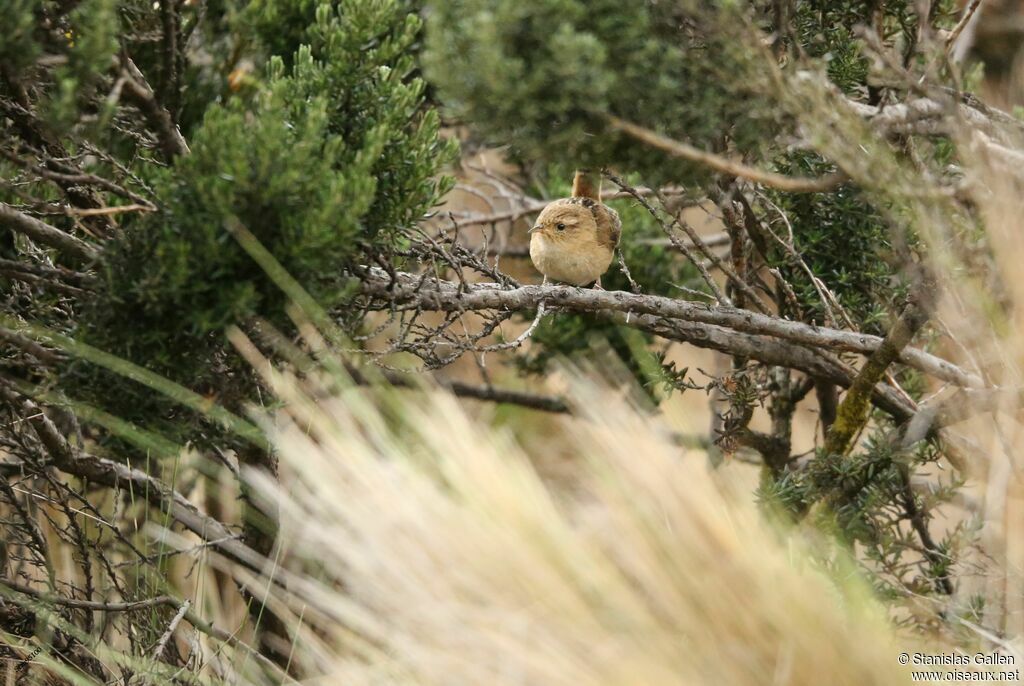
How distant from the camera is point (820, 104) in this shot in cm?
248

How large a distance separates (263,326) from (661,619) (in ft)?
4.14

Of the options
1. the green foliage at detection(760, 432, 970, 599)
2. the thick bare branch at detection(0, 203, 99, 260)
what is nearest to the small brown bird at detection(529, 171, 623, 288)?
the green foliage at detection(760, 432, 970, 599)

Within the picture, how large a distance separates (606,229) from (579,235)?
12cm

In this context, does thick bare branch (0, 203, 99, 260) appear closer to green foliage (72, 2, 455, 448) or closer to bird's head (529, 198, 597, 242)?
green foliage (72, 2, 455, 448)

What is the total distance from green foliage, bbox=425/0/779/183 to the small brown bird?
A: 5.08 feet

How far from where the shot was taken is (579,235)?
14.2 ft

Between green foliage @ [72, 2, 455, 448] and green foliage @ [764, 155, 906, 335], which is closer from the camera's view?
green foliage @ [72, 2, 455, 448]

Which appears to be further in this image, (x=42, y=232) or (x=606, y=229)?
(x=606, y=229)

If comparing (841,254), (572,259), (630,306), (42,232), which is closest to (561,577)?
(630,306)

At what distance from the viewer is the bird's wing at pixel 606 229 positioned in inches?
171

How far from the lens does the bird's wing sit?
4348 millimetres

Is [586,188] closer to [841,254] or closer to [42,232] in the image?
[841,254]

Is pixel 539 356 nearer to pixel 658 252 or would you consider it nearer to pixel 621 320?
pixel 658 252

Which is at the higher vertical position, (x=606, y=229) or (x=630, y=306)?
(x=630, y=306)
